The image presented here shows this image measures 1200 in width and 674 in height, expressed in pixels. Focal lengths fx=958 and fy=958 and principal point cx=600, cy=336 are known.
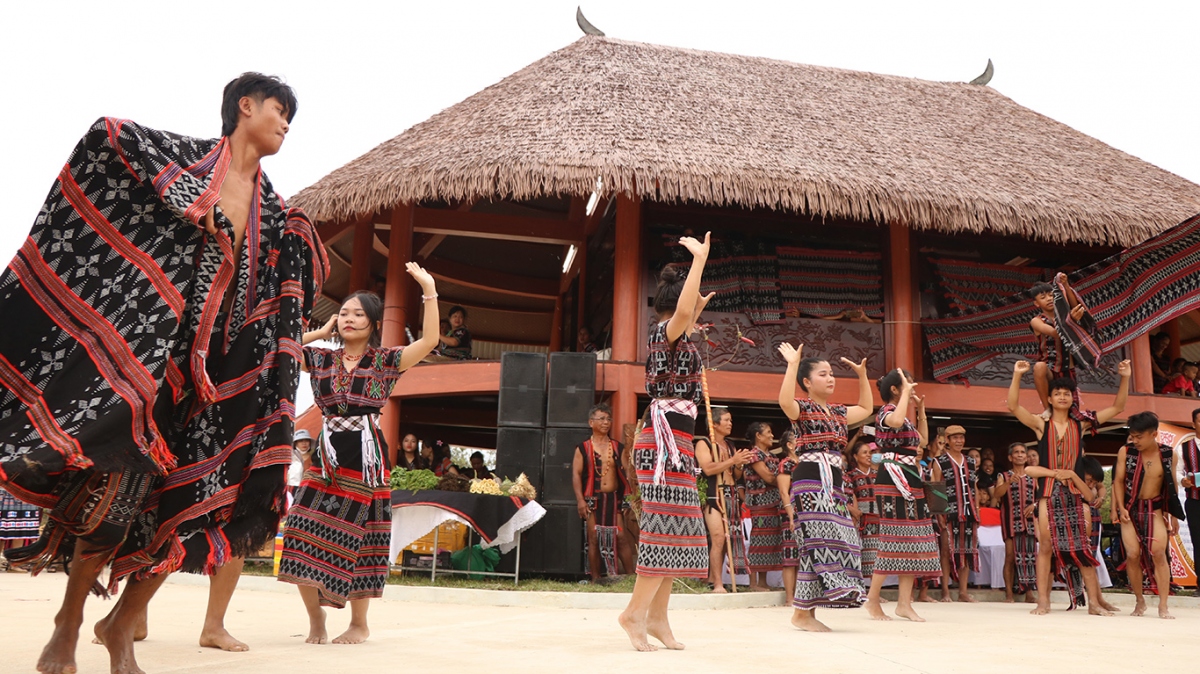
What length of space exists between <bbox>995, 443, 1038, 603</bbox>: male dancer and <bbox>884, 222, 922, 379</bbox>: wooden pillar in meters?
2.08

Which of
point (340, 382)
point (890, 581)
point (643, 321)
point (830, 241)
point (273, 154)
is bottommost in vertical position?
point (890, 581)

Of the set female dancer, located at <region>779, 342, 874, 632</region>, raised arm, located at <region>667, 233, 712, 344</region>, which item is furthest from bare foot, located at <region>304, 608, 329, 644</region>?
female dancer, located at <region>779, 342, 874, 632</region>

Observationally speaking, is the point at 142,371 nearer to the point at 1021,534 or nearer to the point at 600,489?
the point at 600,489

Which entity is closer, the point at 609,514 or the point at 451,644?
the point at 451,644

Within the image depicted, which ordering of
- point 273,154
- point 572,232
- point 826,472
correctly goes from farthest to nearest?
point 572,232
point 826,472
point 273,154

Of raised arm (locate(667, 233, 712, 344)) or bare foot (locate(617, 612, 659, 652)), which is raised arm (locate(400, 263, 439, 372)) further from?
bare foot (locate(617, 612, 659, 652))

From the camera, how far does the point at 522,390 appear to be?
964 cm

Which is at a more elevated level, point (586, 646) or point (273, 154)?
point (273, 154)

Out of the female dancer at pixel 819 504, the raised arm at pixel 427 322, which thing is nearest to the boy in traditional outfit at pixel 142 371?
the raised arm at pixel 427 322

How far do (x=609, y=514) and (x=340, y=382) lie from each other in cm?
507

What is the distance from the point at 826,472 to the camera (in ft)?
17.1

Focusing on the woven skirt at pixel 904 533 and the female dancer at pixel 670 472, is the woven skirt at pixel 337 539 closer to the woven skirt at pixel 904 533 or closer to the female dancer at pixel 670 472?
the female dancer at pixel 670 472

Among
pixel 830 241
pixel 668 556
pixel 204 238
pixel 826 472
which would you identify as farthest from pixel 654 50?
pixel 204 238

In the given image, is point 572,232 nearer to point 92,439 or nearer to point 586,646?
point 586,646
